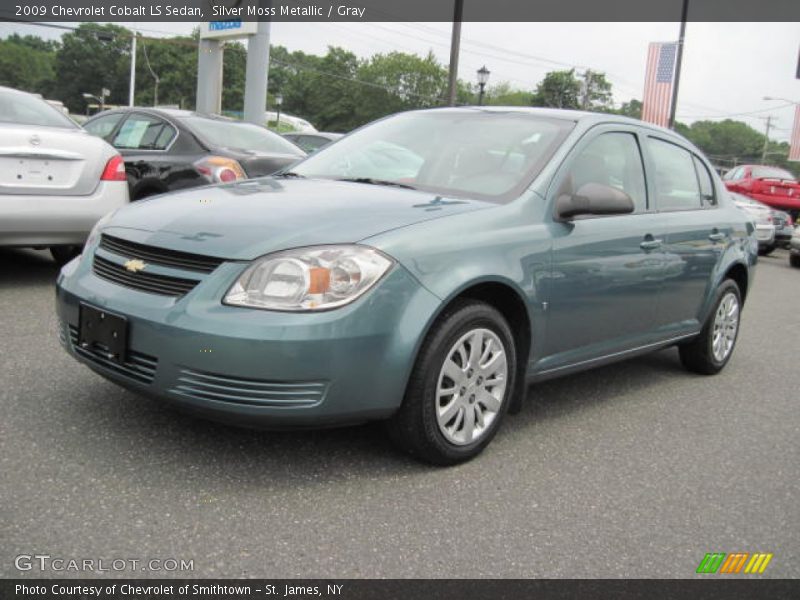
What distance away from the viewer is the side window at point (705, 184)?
5.31 meters

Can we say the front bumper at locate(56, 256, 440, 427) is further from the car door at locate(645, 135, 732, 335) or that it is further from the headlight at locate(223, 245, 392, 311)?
the car door at locate(645, 135, 732, 335)

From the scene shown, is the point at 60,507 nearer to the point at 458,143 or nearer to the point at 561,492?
the point at 561,492

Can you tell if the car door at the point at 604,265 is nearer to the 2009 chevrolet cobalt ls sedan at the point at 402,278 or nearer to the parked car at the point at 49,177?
the 2009 chevrolet cobalt ls sedan at the point at 402,278

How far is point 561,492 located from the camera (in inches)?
128

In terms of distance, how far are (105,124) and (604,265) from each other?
20.3 feet

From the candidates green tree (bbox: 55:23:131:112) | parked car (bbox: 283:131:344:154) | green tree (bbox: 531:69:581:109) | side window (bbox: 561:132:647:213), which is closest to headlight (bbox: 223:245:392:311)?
side window (bbox: 561:132:647:213)

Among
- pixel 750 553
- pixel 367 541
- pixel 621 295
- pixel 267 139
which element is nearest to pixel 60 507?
pixel 367 541

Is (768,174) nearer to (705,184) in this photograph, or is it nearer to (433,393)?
(705,184)

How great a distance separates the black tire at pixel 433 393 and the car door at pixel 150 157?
4.64 metres

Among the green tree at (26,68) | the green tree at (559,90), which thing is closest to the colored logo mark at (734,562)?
the green tree at (559,90)

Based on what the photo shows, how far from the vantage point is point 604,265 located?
158 inches

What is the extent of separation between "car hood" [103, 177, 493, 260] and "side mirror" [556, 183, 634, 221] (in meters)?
0.41
